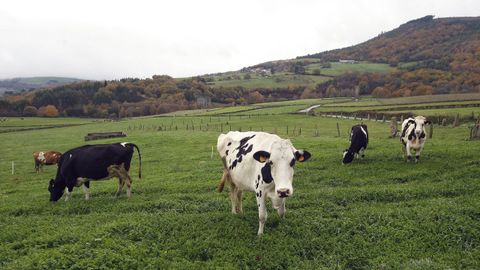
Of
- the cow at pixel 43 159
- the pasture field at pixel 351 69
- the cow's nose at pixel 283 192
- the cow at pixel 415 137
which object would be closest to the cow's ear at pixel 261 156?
the cow's nose at pixel 283 192

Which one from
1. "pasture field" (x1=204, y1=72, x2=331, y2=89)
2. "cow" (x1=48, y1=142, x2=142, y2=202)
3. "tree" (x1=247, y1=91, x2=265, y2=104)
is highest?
"pasture field" (x1=204, y1=72, x2=331, y2=89)

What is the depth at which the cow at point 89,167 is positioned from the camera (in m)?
15.2

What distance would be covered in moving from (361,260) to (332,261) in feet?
2.40

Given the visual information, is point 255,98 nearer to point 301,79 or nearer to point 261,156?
point 301,79

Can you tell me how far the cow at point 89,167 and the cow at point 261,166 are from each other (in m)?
5.07

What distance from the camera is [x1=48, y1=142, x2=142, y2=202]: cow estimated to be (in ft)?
49.8

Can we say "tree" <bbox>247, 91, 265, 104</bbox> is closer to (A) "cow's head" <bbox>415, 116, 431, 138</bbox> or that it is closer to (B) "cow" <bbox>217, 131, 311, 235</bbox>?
(A) "cow's head" <bbox>415, 116, 431, 138</bbox>

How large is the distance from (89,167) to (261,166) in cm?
810

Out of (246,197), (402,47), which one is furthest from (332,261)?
(402,47)

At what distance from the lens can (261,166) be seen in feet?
34.4

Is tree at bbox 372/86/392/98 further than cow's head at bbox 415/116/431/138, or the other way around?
tree at bbox 372/86/392/98

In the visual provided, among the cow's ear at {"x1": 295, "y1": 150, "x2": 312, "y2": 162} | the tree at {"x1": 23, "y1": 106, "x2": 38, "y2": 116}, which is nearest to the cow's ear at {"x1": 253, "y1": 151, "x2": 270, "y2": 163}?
the cow's ear at {"x1": 295, "y1": 150, "x2": 312, "y2": 162}

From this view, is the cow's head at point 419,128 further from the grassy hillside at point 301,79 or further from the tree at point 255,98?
the grassy hillside at point 301,79

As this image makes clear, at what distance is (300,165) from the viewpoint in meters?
19.9
